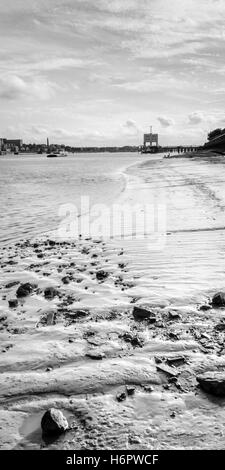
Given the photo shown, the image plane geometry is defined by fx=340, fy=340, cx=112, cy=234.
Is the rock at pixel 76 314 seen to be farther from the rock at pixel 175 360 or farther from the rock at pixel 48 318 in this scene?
the rock at pixel 175 360

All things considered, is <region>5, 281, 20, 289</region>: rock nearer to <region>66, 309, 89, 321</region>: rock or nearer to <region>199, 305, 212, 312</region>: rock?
<region>66, 309, 89, 321</region>: rock

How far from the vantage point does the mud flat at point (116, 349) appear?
2.78 meters

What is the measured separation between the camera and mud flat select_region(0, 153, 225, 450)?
2.78 m

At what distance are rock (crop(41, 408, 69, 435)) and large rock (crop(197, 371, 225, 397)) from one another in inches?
51.7

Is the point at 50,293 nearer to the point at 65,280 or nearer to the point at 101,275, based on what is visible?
the point at 65,280

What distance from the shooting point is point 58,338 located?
14.0 ft

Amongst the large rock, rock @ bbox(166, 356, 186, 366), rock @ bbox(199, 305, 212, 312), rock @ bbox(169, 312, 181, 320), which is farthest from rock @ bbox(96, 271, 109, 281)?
the large rock

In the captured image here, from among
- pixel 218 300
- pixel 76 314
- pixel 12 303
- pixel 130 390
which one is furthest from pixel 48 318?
pixel 218 300

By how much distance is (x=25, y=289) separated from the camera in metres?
5.76

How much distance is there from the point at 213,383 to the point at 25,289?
3568mm

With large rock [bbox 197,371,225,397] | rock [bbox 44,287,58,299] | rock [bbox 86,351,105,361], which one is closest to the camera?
large rock [bbox 197,371,225,397]

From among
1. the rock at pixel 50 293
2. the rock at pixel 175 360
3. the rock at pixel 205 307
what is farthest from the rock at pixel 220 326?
the rock at pixel 50 293

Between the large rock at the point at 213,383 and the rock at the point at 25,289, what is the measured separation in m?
3.34
